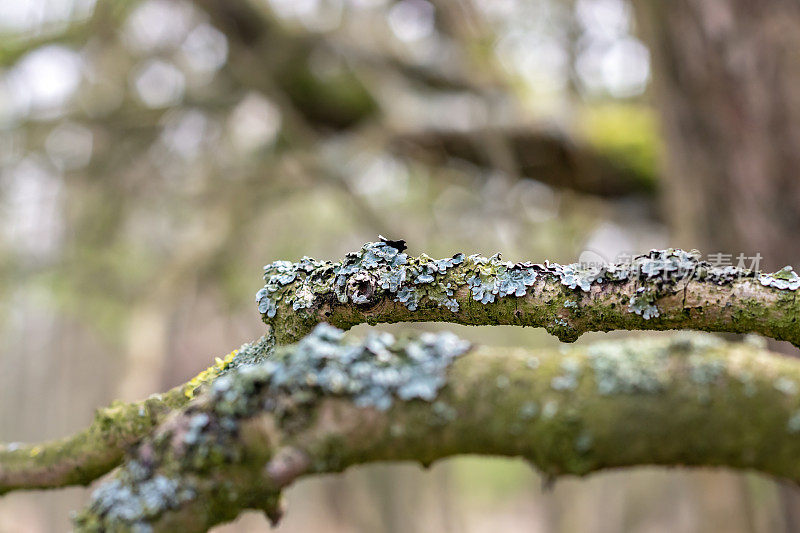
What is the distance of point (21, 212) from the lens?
4105 mm

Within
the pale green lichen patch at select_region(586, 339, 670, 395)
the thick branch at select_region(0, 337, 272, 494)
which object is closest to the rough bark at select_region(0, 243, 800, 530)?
the pale green lichen patch at select_region(586, 339, 670, 395)

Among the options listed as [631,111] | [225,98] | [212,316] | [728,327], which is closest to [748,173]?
[631,111]

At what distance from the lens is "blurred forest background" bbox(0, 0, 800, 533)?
270 cm

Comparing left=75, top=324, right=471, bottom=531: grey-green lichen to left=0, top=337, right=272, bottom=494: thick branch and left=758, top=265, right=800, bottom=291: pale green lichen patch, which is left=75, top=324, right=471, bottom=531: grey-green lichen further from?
left=758, top=265, right=800, bottom=291: pale green lichen patch

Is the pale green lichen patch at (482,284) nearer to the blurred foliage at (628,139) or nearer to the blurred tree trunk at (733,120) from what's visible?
the blurred tree trunk at (733,120)

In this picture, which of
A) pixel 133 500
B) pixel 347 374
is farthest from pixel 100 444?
pixel 347 374

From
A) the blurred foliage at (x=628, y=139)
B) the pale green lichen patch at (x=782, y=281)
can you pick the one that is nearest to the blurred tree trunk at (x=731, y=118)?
the blurred foliage at (x=628, y=139)

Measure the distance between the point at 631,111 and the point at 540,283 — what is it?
3.73 meters

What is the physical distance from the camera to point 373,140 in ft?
12.2

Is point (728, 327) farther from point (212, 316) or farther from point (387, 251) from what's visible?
point (212, 316)

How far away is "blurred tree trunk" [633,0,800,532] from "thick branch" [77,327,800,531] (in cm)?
216

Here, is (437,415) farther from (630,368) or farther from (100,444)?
(100,444)

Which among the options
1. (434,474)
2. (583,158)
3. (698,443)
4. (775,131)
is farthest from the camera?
(434,474)

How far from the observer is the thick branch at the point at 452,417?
48cm
